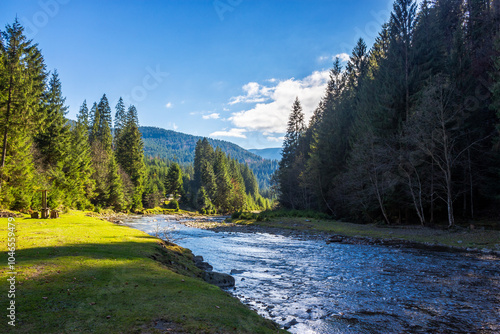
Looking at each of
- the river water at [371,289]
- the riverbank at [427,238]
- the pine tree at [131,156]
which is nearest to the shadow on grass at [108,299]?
the river water at [371,289]

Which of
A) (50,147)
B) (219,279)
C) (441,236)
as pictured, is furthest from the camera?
(50,147)

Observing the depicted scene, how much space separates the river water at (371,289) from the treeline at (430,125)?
1140 centimetres

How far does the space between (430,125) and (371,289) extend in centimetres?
1930

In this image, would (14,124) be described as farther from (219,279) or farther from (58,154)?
(219,279)

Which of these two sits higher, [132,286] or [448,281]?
[132,286]

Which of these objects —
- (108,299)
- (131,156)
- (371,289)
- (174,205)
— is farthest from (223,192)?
(108,299)

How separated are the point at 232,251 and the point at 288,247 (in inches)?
173

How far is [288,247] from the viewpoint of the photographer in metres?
19.7

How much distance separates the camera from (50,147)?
3822 cm

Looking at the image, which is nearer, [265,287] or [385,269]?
[265,287]

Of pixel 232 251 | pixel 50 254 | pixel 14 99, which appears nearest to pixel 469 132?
pixel 232 251

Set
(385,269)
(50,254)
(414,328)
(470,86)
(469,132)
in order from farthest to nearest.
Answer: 1. (470,86)
2. (469,132)
3. (385,269)
4. (50,254)
5. (414,328)

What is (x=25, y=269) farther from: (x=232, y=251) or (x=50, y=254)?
(x=232, y=251)

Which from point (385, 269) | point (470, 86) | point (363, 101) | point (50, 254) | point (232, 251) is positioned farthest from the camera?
point (363, 101)
